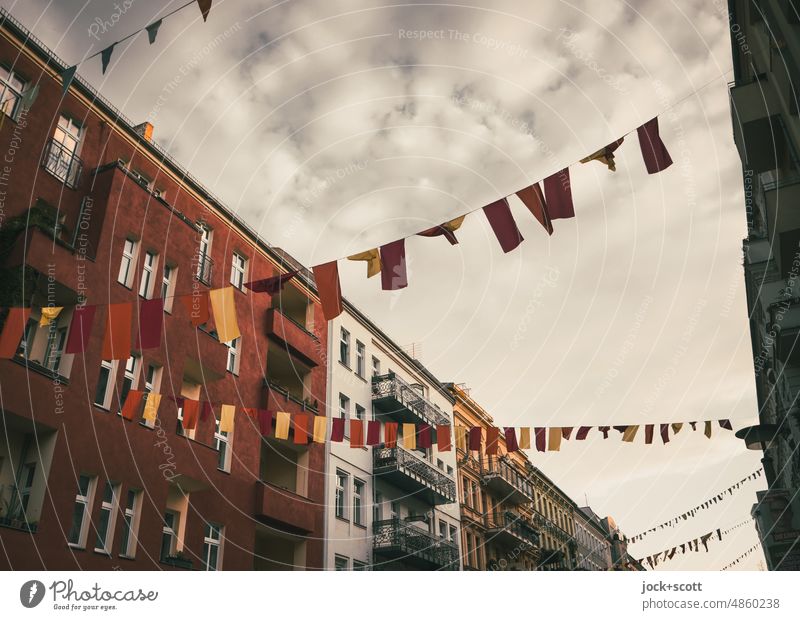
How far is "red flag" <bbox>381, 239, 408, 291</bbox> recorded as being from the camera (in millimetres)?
11609

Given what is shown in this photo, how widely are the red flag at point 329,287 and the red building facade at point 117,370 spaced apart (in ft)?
23.9

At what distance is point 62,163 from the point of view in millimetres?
17469

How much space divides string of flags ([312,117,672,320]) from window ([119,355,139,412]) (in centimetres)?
855

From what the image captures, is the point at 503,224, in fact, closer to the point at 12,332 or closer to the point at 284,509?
the point at 12,332

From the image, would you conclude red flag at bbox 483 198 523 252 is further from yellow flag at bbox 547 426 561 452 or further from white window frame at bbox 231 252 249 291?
white window frame at bbox 231 252 249 291

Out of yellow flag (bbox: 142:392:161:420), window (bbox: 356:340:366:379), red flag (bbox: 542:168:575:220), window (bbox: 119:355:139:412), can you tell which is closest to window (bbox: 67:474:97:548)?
yellow flag (bbox: 142:392:161:420)

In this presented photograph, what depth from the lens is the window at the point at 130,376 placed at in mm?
17742

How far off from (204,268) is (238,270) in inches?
94.6

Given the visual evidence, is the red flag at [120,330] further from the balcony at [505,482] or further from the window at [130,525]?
the balcony at [505,482]

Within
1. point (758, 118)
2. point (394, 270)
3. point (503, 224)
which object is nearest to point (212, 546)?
point (394, 270)

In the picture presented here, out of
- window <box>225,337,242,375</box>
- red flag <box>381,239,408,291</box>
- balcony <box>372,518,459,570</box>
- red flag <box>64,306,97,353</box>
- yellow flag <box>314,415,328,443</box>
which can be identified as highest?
window <box>225,337,242,375</box>
